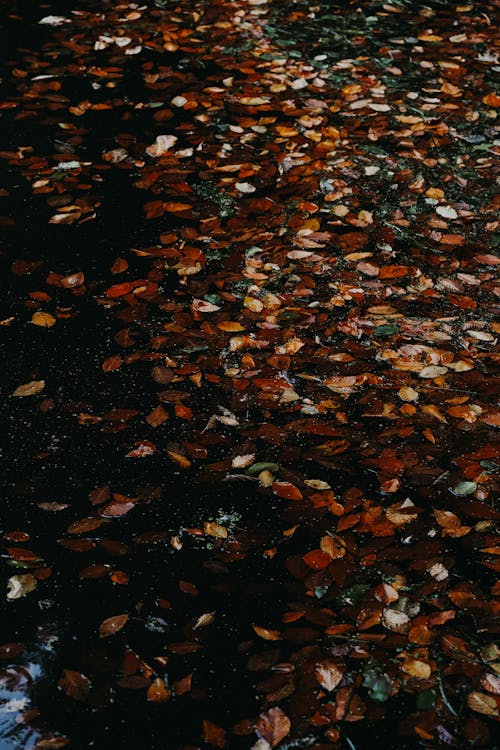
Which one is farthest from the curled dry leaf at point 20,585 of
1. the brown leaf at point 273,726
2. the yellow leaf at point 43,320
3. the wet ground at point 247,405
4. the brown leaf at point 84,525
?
the yellow leaf at point 43,320

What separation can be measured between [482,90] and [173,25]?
222 cm

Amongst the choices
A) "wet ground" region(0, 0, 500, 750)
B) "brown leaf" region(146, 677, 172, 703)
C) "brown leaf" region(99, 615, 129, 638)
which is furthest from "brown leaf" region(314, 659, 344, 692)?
"brown leaf" region(99, 615, 129, 638)

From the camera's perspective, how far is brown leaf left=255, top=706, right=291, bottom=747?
2014mm

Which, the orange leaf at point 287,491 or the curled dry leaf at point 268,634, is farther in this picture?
the orange leaf at point 287,491

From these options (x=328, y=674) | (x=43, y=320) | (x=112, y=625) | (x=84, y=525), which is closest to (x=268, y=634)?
(x=328, y=674)

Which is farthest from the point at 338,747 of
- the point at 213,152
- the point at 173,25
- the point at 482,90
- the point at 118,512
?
the point at 173,25

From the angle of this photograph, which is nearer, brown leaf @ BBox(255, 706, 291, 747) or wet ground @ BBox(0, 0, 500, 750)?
brown leaf @ BBox(255, 706, 291, 747)

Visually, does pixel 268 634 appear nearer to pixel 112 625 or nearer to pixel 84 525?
pixel 112 625

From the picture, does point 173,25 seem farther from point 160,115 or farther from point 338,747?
point 338,747

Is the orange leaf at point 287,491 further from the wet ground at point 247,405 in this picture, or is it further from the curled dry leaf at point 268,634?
the curled dry leaf at point 268,634

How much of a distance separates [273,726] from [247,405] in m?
1.20

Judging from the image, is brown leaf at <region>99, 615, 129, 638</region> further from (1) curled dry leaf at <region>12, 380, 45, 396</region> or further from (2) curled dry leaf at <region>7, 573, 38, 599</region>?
(1) curled dry leaf at <region>12, 380, 45, 396</region>

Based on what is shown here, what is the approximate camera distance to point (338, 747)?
78.7 inches

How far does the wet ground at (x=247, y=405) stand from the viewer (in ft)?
7.04
